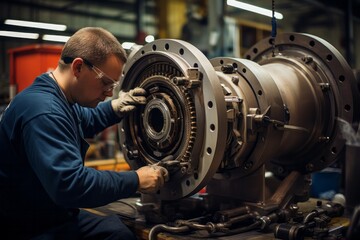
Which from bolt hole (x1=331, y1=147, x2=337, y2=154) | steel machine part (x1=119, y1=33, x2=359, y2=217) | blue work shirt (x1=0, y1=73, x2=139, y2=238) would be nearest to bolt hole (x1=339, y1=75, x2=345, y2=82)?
steel machine part (x1=119, y1=33, x2=359, y2=217)

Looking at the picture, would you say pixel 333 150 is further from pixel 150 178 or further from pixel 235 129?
pixel 150 178

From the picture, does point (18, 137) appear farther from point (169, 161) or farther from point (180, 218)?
point (180, 218)

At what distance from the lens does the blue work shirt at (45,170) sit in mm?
1102

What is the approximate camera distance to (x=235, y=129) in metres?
1.28

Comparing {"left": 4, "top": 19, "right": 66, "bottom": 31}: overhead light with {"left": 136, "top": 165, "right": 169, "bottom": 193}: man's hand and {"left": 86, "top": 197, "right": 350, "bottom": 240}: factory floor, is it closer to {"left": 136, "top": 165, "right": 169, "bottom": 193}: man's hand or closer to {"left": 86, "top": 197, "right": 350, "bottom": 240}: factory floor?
{"left": 86, "top": 197, "right": 350, "bottom": 240}: factory floor

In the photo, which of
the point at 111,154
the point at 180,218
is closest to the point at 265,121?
the point at 180,218

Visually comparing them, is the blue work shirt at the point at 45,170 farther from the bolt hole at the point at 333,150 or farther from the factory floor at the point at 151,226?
the bolt hole at the point at 333,150

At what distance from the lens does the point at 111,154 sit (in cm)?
387

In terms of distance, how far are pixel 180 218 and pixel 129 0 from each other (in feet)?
29.0

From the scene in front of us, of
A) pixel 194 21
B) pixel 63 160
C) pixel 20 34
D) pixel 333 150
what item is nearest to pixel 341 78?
pixel 333 150

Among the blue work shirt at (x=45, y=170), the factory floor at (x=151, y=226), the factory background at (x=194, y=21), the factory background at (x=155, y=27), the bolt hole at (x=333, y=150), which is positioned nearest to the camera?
the blue work shirt at (x=45, y=170)

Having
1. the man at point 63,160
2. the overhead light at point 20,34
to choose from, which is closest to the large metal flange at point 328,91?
the man at point 63,160

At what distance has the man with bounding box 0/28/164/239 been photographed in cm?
A: 111

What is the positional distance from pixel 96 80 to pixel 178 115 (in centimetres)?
29
